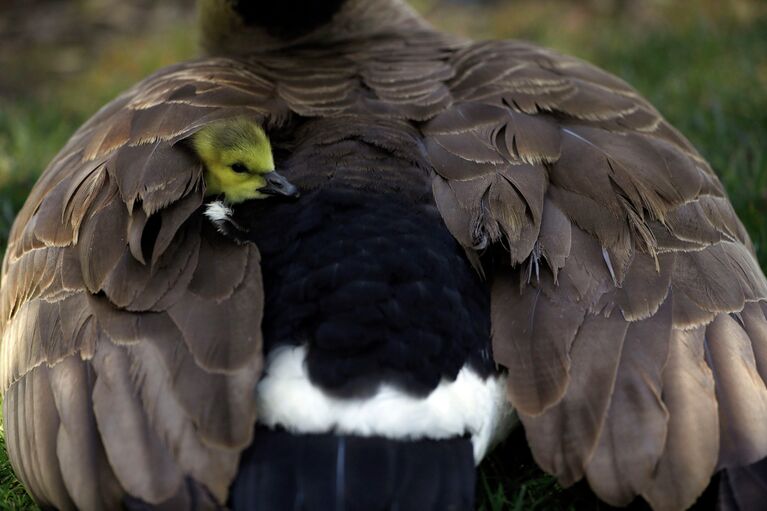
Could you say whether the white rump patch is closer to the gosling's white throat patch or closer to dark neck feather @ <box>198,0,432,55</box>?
the gosling's white throat patch

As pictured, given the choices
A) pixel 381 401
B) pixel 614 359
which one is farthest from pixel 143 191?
pixel 614 359

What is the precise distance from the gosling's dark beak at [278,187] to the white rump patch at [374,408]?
0.62 meters

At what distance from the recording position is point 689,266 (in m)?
3.80

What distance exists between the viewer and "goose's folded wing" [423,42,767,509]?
3.29 meters

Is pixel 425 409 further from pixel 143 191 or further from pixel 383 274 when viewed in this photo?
pixel 143 191

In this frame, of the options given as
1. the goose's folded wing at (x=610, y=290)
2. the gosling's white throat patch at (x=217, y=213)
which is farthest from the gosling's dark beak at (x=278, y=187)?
the goose's folded wing at (x=610, y=290)

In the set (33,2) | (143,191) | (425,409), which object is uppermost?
(143,191)

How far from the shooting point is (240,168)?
3918mm

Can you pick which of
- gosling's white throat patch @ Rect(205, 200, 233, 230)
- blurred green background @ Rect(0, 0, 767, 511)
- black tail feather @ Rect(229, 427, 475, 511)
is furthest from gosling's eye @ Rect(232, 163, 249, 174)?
blurred green background @ Rect(0, 0, 767, 511)

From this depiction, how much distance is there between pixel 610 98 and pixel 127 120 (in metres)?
1.95

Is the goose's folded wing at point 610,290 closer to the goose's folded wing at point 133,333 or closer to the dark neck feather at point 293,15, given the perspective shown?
the goose's folded wing at point 133,333

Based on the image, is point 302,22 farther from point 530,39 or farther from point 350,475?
point 530,39

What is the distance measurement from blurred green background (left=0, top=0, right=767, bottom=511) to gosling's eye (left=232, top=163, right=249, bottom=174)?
1313 mm

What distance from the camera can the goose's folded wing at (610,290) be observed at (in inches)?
130
